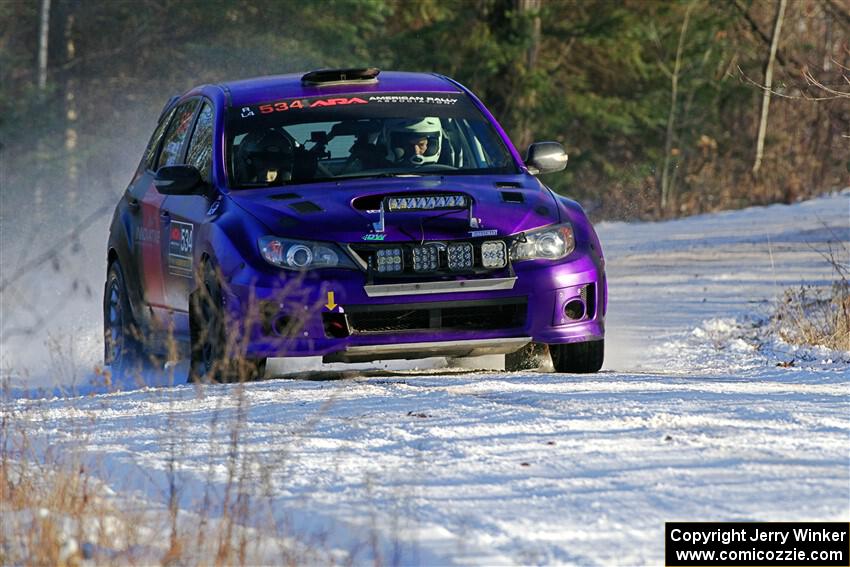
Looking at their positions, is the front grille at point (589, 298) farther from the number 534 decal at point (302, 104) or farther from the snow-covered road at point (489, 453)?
the number 534 decal at point (302, 104)

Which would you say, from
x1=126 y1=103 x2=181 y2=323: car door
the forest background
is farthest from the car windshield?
the forest background

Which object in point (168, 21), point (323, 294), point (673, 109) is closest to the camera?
point (323, 294)

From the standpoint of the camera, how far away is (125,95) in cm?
3462

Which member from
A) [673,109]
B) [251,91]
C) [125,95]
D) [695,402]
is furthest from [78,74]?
[695,402]

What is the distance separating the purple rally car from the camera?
8094 mm

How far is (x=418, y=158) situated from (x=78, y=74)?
2636 cm

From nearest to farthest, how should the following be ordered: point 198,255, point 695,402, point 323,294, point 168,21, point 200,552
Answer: point 200,552 < point 695,402 < point 323,294 < point 198,255 < point 168,21

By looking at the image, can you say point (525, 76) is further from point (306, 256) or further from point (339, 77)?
point (306, 256)

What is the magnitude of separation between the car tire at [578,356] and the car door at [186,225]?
1903mm

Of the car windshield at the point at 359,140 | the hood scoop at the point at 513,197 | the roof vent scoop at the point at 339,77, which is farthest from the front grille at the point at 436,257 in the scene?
the roof vent scoop at the point at 339,77

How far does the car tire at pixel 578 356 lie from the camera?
871 centimetres

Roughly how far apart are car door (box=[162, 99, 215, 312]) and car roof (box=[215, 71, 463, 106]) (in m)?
0.20

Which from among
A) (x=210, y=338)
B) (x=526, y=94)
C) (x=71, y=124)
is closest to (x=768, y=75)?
(x=526, y=94)

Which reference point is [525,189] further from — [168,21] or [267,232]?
[168,21]
